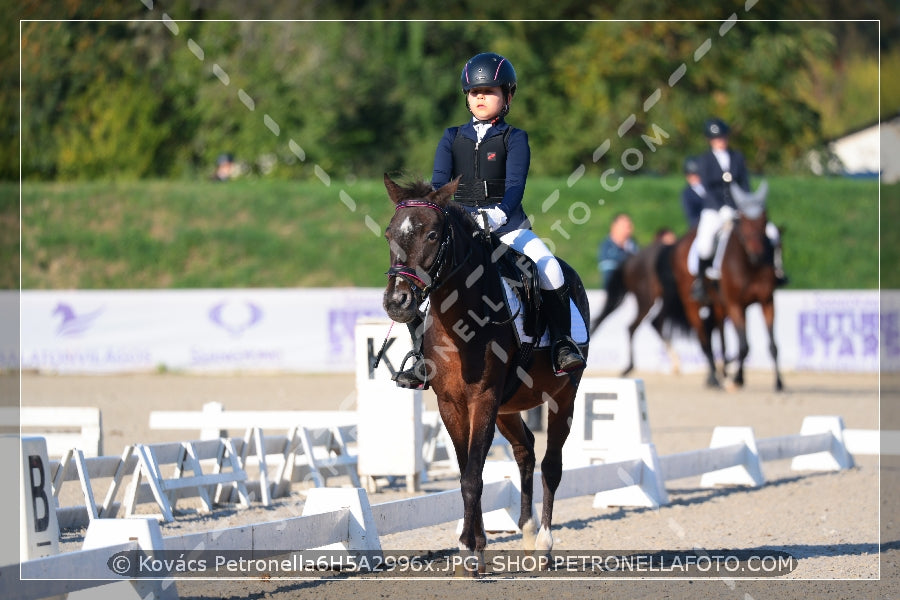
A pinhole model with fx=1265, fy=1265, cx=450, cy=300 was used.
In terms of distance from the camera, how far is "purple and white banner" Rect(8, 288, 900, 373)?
2028 centimetres

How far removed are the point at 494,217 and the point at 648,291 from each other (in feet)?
42.4

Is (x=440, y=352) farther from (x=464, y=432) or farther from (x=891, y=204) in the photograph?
(x=891, y=204)

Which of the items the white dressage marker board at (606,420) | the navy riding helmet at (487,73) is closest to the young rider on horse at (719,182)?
the white dressage marker board at (606,420)

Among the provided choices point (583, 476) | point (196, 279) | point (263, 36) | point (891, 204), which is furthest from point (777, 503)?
point (263, 36)

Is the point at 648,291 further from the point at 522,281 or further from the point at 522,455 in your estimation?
the point at 522,281

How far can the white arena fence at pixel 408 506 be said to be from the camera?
466cm

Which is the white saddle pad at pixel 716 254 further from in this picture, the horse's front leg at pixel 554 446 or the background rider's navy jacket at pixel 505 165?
the background rider's navy jacket at pixel 505 165

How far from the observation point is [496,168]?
6500 millimetres

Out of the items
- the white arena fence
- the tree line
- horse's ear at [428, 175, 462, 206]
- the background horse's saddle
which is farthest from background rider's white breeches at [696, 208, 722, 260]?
the tree line

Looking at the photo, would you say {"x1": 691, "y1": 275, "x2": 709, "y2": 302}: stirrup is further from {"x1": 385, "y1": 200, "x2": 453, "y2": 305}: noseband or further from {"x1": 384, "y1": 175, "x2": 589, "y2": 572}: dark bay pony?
{"x1": 385, "y1": 200, "x2": 453, "y2": 305}: noseband

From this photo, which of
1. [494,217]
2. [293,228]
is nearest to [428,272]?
[494,217]

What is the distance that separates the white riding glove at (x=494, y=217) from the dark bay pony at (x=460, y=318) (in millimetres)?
107

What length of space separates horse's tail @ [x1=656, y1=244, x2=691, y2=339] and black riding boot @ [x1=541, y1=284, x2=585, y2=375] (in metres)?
11.8

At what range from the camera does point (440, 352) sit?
6.03 metres
